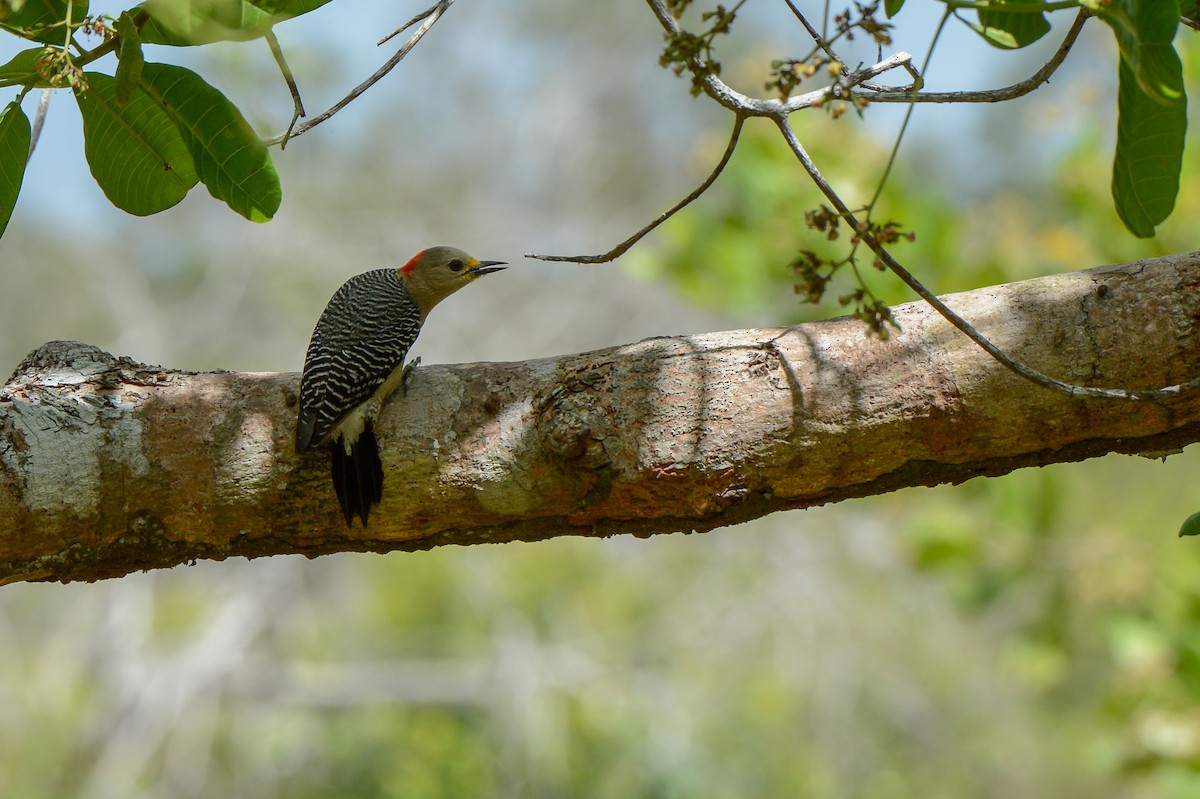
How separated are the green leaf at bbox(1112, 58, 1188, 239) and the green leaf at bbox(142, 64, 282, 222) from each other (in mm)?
1544

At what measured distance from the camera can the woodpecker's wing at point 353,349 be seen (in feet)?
8.45

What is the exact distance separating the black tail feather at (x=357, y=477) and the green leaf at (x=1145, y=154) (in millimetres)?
1623

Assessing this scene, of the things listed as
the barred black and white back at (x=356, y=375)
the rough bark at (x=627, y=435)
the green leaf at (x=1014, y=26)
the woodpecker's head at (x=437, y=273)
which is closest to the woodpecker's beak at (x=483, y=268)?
the woodpecker's head at (x=437, y=273)

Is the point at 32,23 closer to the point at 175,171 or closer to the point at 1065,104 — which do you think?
the point at 175,171

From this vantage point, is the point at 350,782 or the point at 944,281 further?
the point at 350,782

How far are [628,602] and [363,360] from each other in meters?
10.1

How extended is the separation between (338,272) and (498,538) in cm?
1416

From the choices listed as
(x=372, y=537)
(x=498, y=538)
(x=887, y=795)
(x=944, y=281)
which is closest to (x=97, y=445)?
(x=372, y=537)

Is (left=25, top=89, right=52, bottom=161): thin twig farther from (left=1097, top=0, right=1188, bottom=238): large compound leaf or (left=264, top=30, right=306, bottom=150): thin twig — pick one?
(left=1097, top=0, right=1188, bottom=238): large compound leaf

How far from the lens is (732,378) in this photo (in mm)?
2420

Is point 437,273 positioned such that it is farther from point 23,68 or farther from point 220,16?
point 220,16

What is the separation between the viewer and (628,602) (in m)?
12.8

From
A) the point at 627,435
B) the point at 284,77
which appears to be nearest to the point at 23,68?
the point at 284,77

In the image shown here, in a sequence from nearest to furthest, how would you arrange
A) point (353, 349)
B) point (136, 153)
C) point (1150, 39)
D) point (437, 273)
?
point (1150, 39) < point (136, 153) < point (353, 349) < point (437, 273)
